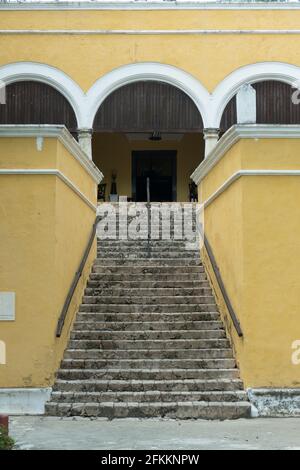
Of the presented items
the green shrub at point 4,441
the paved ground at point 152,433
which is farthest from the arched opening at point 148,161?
the green shrub at point 4,441

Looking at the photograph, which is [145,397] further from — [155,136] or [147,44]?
[155,136]

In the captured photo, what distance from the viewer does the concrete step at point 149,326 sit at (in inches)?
377

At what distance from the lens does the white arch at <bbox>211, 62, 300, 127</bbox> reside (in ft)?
63.9

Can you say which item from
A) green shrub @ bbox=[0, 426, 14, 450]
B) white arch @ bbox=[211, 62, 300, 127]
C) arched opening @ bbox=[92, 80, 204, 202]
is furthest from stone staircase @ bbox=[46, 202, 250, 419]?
arched opening @ bbox=[92, 80, 204, 202]

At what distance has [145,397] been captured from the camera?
26.8ft

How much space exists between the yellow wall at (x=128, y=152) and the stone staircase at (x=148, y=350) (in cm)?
1100

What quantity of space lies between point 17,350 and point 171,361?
1.89m

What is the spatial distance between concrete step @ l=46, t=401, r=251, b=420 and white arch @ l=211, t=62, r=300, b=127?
12.7m

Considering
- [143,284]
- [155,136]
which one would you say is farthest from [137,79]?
[143,284]

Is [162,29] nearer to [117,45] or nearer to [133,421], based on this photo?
[117,45]

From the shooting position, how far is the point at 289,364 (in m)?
8.27

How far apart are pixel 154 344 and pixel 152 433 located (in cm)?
231

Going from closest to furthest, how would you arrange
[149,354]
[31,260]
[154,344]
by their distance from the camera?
[31,260], [149,354], [154,344]

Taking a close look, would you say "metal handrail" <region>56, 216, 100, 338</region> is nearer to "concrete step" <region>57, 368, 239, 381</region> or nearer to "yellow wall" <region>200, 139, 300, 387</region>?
"concrete step" <region>57, 368, 239, 381</region>
